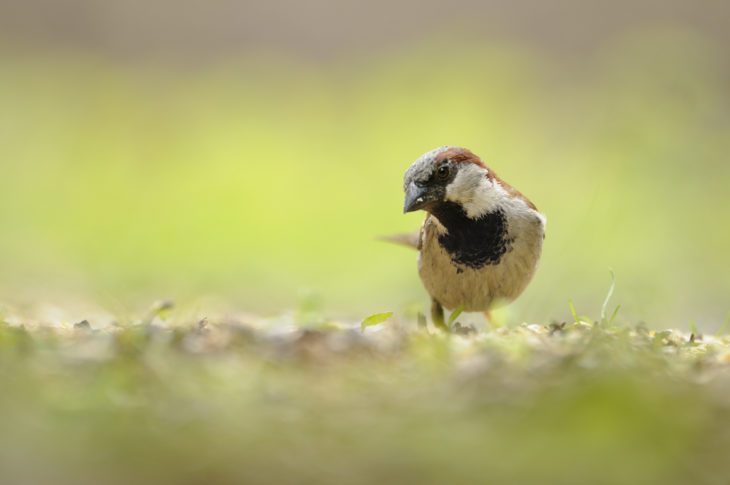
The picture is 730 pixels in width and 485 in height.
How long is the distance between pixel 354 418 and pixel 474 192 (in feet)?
6.26

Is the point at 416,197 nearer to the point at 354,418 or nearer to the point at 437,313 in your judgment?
the point at 437,313

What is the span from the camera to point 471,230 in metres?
3.29

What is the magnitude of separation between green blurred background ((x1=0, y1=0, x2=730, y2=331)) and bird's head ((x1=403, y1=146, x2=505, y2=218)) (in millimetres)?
658

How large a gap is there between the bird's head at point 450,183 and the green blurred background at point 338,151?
658 mm

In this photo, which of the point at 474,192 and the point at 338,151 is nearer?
the point at 474,192

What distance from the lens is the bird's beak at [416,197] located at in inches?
119

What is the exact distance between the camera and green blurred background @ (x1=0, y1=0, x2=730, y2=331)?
6.75 metres

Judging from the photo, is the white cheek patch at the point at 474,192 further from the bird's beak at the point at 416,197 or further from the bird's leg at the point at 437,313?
the bird's leg at the point at 437,313

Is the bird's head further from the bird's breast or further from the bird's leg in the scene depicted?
the bird's leg

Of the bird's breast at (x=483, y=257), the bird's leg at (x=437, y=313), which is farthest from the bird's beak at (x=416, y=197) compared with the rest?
the bird's leg at (x=437, y=313)

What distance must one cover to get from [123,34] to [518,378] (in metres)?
14.2

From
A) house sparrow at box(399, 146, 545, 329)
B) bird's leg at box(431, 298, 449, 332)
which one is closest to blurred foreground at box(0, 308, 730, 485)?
house sparrow at box(399, 146, 545, 329)

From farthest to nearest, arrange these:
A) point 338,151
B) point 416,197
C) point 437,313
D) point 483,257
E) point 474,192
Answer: point 338,151 → point 437,313 → point 483,257 → point 474,192 → point 416,197

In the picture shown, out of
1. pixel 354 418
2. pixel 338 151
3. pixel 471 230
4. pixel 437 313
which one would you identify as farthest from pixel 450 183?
pixel 338 151
